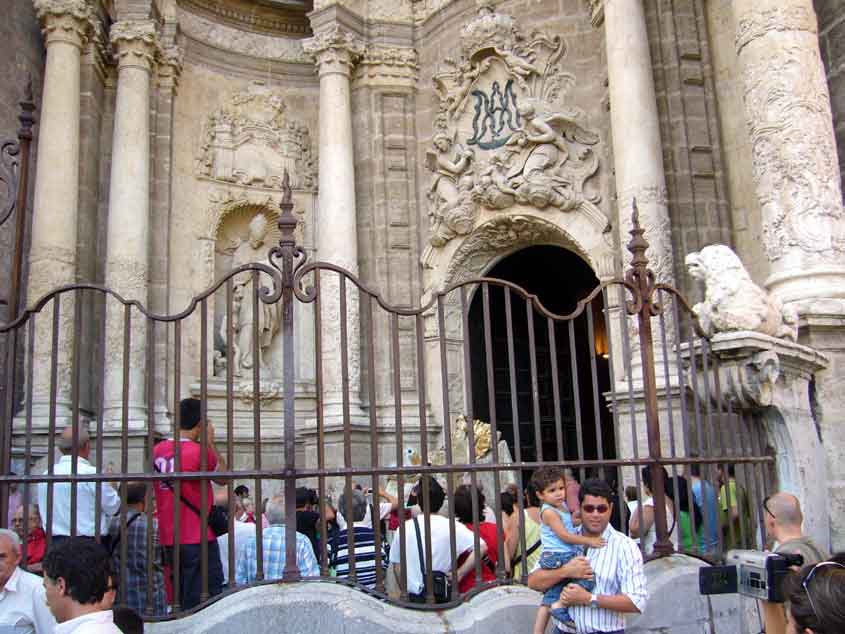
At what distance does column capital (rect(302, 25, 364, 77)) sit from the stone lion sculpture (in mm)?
8074

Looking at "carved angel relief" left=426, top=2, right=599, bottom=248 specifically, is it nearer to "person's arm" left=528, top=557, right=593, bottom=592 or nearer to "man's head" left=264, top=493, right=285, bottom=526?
"man's head" left=264, top=493, right=285, bottom=526

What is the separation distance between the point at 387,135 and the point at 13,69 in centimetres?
538

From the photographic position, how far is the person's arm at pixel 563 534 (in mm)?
4012

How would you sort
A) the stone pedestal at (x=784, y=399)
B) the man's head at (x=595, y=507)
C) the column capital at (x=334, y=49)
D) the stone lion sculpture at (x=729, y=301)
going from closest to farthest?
the man's head at (x=595, y=507) < the stone pedestal at (x=784, y=399) < the stone lion sculpture at (x=729, y=301) < the column capital at (x=334, y=49)

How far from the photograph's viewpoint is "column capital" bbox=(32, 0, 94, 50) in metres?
11.9

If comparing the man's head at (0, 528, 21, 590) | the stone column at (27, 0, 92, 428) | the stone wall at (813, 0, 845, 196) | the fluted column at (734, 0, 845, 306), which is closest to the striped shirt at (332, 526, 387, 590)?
the man's head at (0, 528, 21, 590)

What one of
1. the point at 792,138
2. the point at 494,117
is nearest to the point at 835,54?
the point at 792,138

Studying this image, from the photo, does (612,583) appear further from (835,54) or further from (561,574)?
(835,54)

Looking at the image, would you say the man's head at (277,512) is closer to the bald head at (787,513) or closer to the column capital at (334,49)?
the bald head at (787,513)

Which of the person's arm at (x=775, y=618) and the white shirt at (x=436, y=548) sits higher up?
the white shirt at (x=436, y=548)

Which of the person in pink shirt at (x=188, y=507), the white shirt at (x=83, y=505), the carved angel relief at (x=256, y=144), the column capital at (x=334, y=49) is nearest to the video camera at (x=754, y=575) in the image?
the person in pink shirt at (x=188, y=507)

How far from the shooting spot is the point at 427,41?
45.6 feet

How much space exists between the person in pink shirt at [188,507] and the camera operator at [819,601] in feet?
10.5

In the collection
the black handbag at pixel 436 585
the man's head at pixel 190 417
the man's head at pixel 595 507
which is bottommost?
the black handbag at pixel 436 585
